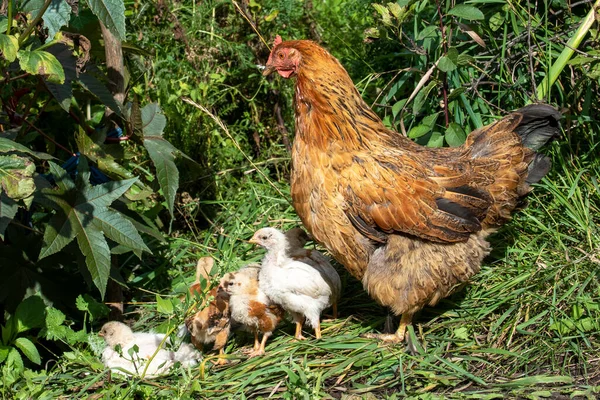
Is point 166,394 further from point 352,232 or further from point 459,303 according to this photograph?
point 459,303

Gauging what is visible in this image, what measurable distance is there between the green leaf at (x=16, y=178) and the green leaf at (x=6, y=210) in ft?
0.54

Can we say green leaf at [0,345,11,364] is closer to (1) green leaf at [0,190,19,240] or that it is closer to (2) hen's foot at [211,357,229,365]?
(1) green leaf at [0,190,19,240]

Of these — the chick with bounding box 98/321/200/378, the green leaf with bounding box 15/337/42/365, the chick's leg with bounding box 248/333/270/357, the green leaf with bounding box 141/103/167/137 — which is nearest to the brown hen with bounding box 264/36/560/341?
the chick's leg with bounding box 248/333/270/357

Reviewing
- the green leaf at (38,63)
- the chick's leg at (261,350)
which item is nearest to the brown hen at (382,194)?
the chick's leg at (261,350)

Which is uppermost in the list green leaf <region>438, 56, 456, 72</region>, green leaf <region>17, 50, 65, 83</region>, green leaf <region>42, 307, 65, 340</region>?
green leaf <region>17, 50, 65, 83</region>

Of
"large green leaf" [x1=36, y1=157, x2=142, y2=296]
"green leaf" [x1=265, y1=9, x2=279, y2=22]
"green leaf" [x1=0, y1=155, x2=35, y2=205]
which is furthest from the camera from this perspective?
"green leaf" [x1=265, y1=9, x2=279, y2=22]

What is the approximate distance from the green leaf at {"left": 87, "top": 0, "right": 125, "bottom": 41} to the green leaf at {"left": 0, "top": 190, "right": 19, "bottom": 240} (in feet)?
3.01

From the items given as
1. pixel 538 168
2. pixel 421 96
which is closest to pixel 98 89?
pixel 421 96

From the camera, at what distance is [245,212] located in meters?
5.24

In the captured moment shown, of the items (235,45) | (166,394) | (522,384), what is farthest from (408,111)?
(166,394)

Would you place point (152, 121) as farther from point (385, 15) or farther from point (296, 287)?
point (385, 15)

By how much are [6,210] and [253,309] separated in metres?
1.43

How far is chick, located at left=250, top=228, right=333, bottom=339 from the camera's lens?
4.04m

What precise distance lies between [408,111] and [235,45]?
4.85 feet
